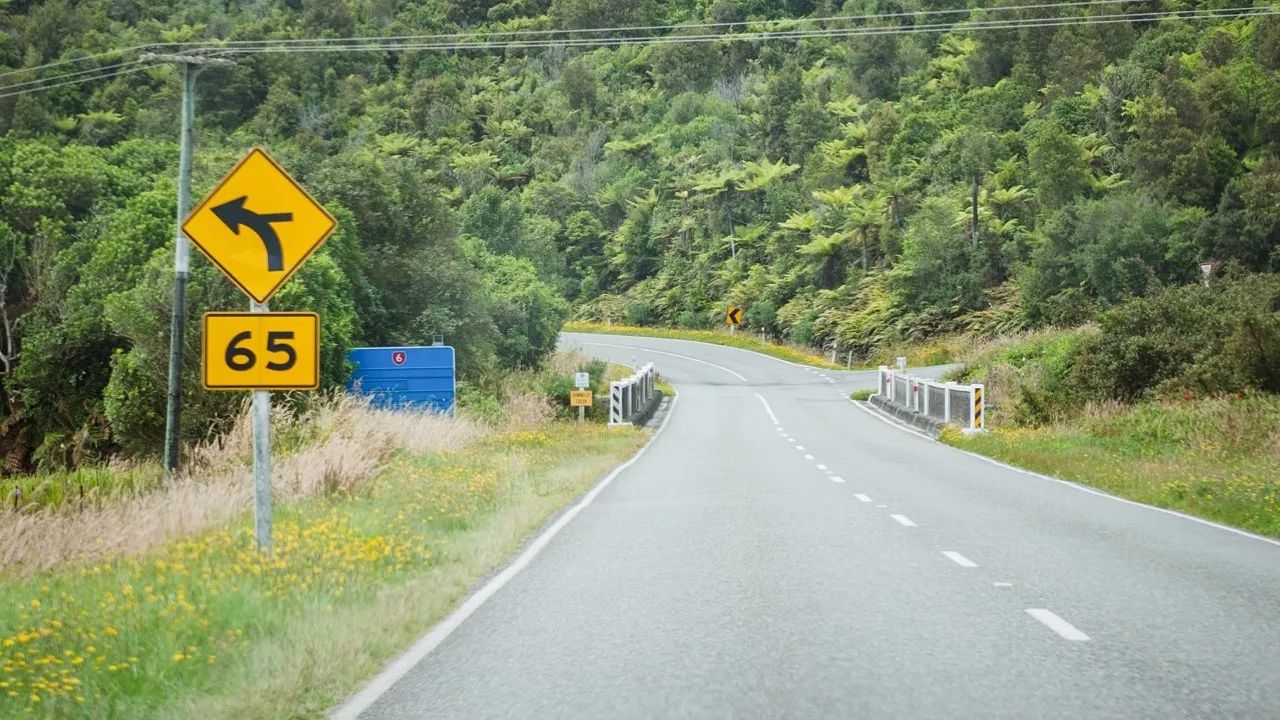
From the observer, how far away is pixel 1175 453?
21953 mm

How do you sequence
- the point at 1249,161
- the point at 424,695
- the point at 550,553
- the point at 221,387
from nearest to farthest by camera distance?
the point at 424,695, the point at 221,387, the point at 550,553, the point at 1249,161

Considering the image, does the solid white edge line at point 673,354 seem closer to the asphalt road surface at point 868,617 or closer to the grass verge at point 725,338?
the grass verge at point 725,338

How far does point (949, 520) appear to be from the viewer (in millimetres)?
14055

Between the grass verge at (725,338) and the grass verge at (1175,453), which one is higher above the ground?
the grass verge at (725,338)

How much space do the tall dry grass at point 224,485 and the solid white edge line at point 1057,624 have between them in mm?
7109

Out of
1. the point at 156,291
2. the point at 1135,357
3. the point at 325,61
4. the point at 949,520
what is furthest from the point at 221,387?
the point at 325,61

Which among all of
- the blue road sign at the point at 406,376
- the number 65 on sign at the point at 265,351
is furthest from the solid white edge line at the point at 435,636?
the blue road sign at the point at 406,376

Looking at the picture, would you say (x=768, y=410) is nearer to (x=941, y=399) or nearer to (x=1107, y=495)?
(x=941, y=399)

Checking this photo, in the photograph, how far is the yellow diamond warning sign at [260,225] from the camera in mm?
9250

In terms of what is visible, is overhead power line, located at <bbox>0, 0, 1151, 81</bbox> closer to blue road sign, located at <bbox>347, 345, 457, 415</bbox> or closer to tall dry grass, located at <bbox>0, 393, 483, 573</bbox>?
blue road sign, located at <bbox>347, 345, 457, 415</bbox>

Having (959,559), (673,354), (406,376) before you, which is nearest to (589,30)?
(673,354)

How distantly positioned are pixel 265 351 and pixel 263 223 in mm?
986

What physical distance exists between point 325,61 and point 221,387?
12664 cm

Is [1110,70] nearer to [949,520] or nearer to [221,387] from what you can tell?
[949,520]
